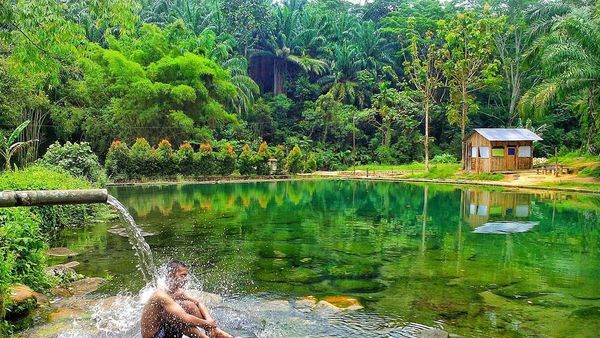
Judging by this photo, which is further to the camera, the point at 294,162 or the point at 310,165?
the point at 310,165

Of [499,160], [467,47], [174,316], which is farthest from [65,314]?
[467,47]

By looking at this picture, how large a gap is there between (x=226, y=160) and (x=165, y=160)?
409 cm

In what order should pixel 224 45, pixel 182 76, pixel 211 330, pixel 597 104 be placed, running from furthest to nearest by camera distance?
pixel 224 45
pixel 182 76
pixel 597 104
pixel 211 330

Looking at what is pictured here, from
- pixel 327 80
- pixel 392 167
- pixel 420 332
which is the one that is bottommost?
pixel 420 332

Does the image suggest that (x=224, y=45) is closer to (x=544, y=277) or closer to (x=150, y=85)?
(x=150, y=85)

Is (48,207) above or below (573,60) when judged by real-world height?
below

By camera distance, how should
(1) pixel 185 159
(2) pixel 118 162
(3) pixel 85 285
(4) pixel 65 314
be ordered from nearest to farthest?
(4) pixel 65 314, (3) pixel 85 285, (2) pixel 118 162, (1) pixel 185 159

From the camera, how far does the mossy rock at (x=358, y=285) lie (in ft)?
27.8

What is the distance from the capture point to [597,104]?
26.8m

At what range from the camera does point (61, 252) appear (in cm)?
1096

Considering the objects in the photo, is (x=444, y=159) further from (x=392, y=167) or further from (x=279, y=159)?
(x=279, y=159)

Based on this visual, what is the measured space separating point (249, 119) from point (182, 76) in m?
11.2

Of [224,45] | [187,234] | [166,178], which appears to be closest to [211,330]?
[187,234]

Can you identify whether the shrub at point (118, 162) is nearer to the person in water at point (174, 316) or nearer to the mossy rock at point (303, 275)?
the mossy rock at point (303, 275)
